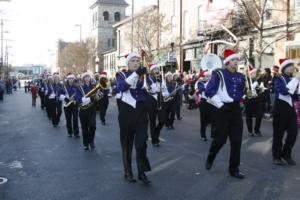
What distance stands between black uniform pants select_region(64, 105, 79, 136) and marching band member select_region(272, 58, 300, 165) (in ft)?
18.8

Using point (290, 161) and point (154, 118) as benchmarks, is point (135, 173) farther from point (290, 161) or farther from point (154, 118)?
point (154, 118)

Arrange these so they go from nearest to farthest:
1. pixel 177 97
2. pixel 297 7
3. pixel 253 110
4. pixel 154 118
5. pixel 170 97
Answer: pixel 154 118 → pixel 253 110 → pixel 170 97 → pixel 177 97 → pixel 297 7

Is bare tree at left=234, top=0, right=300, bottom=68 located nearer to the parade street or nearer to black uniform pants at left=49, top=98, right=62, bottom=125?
black uniform pants at left=49, top=98, right=62, bottom=125

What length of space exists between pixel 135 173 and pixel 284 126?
2696 millimetres

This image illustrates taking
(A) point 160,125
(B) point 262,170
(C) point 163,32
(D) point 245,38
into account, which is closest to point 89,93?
(A) point 160,125

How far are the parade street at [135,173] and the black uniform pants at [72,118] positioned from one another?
58 cm

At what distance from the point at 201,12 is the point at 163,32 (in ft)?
16.8

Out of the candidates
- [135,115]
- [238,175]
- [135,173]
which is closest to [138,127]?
[135,115]

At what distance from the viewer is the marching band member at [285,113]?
24.8 feet

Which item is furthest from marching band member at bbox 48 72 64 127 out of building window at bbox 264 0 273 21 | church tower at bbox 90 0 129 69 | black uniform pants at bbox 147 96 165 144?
church tower at bbox 90 0 129 69

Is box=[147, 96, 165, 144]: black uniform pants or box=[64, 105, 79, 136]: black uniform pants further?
box=[64, 105, 79, 136]: black uniform pants

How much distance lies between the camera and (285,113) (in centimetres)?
764

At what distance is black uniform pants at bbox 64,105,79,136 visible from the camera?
1179 cm

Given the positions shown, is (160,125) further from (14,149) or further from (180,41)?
(180,41)
